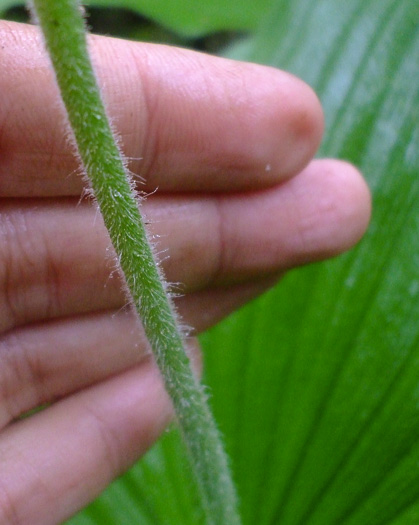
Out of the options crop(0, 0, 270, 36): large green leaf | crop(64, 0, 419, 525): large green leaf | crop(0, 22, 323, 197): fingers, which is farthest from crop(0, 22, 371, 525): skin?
crop(0, 0, 270, 36): large green leaf

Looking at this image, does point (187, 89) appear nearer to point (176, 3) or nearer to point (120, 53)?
point (120, 53)

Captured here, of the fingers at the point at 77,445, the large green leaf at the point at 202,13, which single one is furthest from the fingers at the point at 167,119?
the large green leaf at the point at 202,13

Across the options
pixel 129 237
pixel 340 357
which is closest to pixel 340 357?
pixel 340 357

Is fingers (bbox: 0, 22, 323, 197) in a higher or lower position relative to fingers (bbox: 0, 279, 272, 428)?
higher

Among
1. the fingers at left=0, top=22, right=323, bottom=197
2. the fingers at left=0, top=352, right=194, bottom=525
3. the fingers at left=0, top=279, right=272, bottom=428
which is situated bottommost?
the fingers at left=0, top=352, right=194, bottom=525

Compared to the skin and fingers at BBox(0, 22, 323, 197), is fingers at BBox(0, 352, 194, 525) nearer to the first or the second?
the skin

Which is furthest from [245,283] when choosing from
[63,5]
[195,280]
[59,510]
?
[63,5]

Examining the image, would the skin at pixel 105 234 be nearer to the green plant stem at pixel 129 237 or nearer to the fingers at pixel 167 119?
the fingers at pixel 167 119
